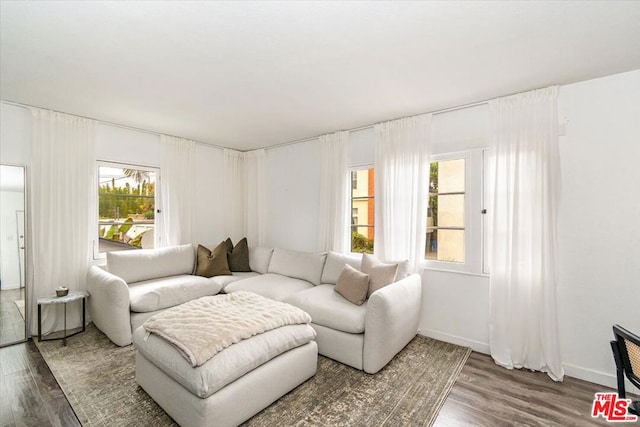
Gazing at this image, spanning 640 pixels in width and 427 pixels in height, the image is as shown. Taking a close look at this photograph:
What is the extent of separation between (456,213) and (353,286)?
1426mm

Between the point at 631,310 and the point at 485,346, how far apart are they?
3.87ft

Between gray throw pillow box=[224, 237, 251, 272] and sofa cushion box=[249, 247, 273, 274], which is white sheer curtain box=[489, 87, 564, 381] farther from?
gray throw pillow box=[224, 237, 251, 272]

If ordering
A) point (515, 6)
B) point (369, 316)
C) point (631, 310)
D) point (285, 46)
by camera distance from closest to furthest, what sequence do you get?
point (515, 6)
point (285, 46)
point (631, 310)
point (369, 316)

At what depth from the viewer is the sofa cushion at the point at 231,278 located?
3.89m

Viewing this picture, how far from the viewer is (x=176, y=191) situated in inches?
173

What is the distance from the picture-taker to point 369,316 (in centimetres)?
253

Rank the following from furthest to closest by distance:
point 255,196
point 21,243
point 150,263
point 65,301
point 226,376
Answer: point 255,196, point 150,263, point 21,243, point 65,301, point 226,376

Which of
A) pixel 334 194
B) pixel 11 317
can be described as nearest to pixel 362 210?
pixel 334 194

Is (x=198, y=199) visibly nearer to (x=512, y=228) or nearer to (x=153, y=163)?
(x=153, y=163)

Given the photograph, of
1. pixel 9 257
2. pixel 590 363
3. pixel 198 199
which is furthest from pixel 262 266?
pixel 590 363

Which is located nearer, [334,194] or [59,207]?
[59,207]

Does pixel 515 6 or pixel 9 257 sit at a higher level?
pixel 515 6

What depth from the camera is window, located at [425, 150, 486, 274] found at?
309 centimetres

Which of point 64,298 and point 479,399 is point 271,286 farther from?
point 479,399
